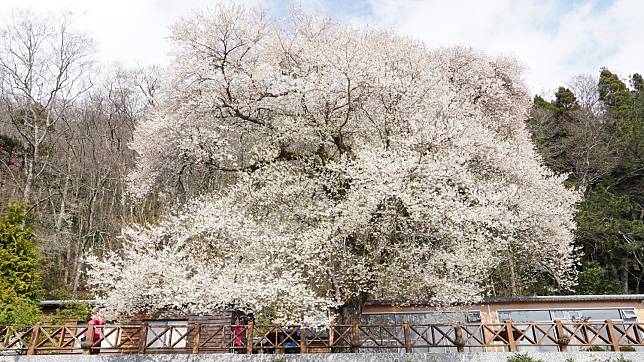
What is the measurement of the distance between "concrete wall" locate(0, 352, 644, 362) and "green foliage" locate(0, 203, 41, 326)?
3.09 m

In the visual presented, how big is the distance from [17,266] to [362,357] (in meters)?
11.6

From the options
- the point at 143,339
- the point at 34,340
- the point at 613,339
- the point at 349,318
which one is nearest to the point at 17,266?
the point at 34,340

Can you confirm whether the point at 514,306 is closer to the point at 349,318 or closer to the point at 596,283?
the point at 349,318

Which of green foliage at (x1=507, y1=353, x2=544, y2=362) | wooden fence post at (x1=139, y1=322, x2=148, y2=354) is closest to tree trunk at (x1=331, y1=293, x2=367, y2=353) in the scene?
green foliage at (x1=507, y1=353, x2=544, y2=362)

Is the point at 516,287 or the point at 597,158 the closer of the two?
the point at 516,287

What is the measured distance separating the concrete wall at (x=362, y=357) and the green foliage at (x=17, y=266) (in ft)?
10.1

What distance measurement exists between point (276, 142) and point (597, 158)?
18.0m

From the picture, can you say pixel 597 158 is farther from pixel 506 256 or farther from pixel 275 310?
pixel 275 310

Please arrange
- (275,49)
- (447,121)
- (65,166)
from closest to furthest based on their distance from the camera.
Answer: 1. (447,121)
2. (275,49)
3. (65,166)

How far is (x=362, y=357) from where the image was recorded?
1082 cm

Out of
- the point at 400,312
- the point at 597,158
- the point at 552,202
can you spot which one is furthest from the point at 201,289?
the point at 597,158

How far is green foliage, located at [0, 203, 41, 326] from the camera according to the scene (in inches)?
518

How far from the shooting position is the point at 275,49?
1480cm

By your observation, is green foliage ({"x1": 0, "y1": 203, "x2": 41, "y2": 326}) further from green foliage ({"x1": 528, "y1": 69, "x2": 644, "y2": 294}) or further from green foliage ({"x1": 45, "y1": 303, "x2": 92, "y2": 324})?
green foliage ({"x1": 528, "y1": 69, "x2": 644, "y2": 294})
